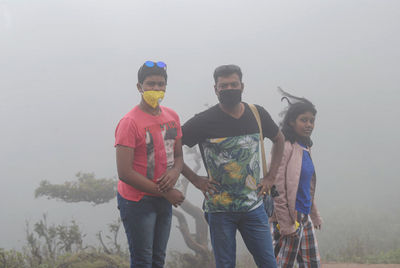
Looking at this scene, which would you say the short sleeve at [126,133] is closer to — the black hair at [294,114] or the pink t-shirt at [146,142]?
the pink t-shirt at [146,142]

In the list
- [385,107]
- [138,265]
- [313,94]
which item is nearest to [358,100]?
[385,107]

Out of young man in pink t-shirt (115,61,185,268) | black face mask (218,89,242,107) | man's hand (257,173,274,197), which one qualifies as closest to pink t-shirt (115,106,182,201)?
young man in pink t-shirt (115,61,185,268)

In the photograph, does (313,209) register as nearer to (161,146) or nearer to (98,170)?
(161,146)

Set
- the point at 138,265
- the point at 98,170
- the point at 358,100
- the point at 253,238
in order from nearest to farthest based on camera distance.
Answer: the point at 138,265 < the point at 253,238 < the point at 98,170 < the point at 358,100

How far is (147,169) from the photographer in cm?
196

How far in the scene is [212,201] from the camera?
2.19 meters

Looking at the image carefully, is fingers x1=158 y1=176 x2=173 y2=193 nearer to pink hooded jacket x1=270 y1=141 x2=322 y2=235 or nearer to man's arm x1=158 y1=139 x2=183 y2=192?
man's arm x1=158 y1=139 x2=183 y2=192

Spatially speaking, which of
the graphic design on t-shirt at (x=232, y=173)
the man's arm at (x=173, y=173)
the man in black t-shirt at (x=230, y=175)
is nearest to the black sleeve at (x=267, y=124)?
the man in black t-shirt at (x=230, y=175)

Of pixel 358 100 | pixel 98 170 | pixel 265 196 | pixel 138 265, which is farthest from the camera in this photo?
pixel 358 100

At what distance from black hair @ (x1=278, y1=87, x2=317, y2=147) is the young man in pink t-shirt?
1174mm

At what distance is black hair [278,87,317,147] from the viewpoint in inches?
108

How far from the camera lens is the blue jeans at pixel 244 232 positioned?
216 centimetres

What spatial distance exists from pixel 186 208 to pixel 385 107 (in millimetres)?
101681

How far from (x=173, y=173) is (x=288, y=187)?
1046mm
